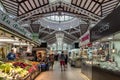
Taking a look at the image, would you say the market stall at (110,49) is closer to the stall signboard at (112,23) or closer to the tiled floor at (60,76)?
the stall signboard at (112,23)

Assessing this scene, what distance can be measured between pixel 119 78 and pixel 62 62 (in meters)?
15.6

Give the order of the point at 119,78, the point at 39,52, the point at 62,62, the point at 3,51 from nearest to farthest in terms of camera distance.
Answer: the point at 119,78 < the point at 3,51 < the point at 62,62 < the point at 39,52

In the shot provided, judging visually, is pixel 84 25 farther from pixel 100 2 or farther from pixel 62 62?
pixel 62 62

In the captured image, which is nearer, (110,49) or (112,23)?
(112,23)

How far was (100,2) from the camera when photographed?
1043 inches

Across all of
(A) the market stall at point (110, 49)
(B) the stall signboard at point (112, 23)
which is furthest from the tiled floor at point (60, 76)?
(B) the stall signboard at point (112, 23)

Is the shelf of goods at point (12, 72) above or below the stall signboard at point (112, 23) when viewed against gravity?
below

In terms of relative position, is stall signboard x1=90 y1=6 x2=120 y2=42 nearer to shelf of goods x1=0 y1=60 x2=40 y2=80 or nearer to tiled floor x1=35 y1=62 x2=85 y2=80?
shelf of goods x1=0 y1=60 x2=40 y2=80

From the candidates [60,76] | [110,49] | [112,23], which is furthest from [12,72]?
[60,76]

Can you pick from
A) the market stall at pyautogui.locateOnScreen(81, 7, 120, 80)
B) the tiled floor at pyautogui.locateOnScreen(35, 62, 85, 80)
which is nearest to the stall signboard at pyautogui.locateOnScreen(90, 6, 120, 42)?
the market stall at pyautogui.locateOnScreen(81, 7, 120, 80)

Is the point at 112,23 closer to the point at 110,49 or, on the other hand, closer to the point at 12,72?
the point at 110,49

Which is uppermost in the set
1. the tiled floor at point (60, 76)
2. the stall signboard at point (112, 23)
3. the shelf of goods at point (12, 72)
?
the stall signboard at point (112, 23)

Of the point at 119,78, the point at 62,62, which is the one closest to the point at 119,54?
the point at 119,78

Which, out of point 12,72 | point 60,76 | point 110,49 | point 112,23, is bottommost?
point 60,76
